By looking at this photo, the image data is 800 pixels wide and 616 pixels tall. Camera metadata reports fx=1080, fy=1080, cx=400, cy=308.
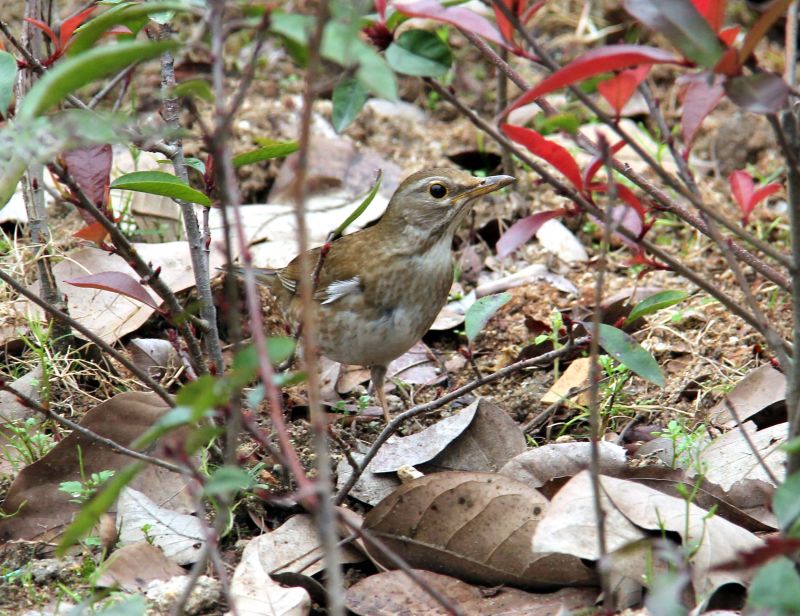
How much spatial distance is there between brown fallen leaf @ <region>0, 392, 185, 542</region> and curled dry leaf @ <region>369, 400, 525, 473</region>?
0.91 metres

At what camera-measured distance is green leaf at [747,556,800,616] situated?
7.43 feet

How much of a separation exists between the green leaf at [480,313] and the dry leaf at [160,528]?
1201mm

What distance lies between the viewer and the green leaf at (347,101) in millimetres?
3203

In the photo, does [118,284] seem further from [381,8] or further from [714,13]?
[714,13]

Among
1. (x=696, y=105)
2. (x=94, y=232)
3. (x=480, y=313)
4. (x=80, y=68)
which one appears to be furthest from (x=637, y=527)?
(x=80, y=68)

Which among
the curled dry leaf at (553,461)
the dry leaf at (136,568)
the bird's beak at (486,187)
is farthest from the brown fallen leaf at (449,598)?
the bird's beak at (486,187)

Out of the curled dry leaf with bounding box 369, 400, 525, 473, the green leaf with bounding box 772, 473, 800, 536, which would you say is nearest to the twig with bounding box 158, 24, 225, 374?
the curled dry leaf with bounding box 369, 400, 525, 473

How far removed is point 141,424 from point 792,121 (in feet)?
9.18

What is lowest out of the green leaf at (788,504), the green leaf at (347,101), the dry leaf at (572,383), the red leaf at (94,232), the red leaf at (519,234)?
the dry leaf at (572,383)

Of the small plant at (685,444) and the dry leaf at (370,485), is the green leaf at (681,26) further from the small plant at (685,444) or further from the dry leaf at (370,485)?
the dry leaf at (370,485)

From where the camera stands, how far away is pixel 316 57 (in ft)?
6.87

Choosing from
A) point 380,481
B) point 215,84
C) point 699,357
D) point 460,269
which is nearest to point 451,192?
point 460,269

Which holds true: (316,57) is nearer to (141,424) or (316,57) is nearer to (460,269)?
(141,424)

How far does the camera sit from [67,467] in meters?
Answer: 4.27
